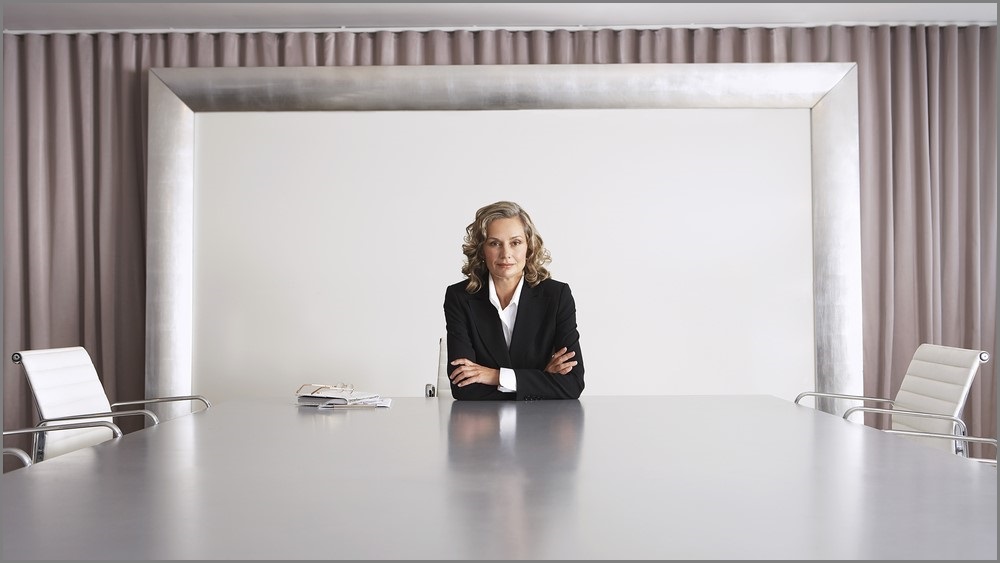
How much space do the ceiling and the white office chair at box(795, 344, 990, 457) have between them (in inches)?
93.8

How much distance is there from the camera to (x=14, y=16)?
4.43 m

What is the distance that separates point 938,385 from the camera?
9.26ft

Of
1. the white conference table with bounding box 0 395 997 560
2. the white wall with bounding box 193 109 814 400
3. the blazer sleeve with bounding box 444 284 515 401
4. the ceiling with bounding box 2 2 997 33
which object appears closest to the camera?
the white conference table with bounding box 0 395 997 560

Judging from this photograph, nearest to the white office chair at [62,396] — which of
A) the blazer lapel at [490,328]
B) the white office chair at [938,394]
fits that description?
the blazer lapel at [490,328]

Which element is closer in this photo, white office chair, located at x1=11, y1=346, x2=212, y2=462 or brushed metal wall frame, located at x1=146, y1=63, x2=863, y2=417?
white office chair, located at x1=11, y1=346, x2=212, y2=462

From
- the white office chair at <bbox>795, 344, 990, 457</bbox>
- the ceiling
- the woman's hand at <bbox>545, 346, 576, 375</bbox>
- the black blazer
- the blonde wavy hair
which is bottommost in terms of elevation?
the white office chair at <bbox>795, 344, 990, 457</bbox>

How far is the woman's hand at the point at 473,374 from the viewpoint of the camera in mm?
2756

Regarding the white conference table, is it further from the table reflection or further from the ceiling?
the ceiling

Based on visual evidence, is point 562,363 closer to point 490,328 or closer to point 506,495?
point 490,328

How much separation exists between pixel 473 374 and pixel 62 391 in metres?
1.61

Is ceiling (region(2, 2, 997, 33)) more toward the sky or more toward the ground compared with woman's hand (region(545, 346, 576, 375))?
more toward the sky

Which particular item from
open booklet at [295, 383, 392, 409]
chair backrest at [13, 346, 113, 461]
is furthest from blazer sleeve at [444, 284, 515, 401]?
chair backrest at [13, 346, 113, 461]

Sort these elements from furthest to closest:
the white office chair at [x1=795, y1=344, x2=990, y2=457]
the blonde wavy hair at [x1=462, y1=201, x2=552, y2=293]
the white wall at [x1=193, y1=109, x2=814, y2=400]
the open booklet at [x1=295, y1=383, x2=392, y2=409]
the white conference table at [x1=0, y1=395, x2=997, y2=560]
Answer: the white wall at [x1=193, y1=109, x2=814, y2=400] < the blonde wavy hair at [x1=462, y1=201, x2=552, y2=293] < the open booklet at [x1=295, y1=383, x2=392, y2=409] < the white office chair at [x1=795, y1=344, x2=990, y2=457] < the white conference table at [x1=0, y1=395, x2=997, y2=560]

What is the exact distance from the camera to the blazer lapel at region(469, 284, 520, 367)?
295 centimetres
